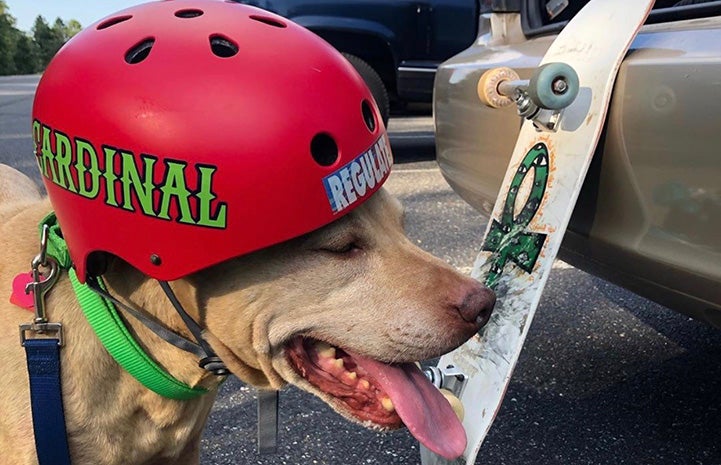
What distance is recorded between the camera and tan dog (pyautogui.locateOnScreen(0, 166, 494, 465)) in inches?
63.2

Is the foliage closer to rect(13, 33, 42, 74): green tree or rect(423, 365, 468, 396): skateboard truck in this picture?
rect(13, 33, 42, 74): green tree

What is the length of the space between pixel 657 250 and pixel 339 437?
1.37 meters

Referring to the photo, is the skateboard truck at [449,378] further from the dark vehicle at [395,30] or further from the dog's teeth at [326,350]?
the dark vehicle at [395,30]

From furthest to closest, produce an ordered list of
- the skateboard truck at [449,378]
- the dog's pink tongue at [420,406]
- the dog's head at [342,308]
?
the skateboard truck at [449,378], the dog's pink tongue at [420,406], the dog's head at [342,308]

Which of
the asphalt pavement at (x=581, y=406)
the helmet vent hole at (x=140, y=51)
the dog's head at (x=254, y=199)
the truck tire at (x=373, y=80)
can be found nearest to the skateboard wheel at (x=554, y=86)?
the dog's head at (x=254, y=199)

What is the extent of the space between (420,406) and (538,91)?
0.98 m

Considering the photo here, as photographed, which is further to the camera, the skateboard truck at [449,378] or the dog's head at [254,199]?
the skateboard truck at [449,378]

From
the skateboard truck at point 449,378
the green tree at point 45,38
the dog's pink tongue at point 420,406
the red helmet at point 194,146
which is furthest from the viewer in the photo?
the green tree at point 45,38

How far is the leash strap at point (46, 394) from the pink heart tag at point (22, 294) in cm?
12

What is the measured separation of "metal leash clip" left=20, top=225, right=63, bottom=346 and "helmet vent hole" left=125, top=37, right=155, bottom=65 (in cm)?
47

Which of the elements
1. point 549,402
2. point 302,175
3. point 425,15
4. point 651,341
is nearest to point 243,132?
point 302,175

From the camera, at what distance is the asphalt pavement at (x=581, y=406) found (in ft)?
8.32

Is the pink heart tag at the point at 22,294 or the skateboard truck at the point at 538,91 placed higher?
the skateboard truck at the point at 538,91

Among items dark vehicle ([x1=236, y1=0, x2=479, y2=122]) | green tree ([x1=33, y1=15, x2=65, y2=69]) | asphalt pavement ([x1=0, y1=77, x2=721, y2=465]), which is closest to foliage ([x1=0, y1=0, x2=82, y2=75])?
green tree ([x1=33, y1=15, x2=65, y2=69])
